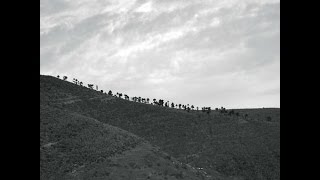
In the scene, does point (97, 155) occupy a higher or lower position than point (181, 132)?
lower

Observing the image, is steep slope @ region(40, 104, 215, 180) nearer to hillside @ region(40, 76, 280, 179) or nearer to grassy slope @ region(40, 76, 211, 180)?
grassy slope @ region(40, 76, 211, 180)

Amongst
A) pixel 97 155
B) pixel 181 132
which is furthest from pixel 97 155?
pixel 181 132

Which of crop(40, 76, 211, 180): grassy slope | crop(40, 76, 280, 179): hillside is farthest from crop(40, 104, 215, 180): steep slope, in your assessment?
crop(40, 76, 280, 179): hillside

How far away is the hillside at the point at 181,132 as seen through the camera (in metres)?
52.8

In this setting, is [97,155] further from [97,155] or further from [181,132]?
[181,132]

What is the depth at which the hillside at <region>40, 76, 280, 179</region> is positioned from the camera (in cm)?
5284

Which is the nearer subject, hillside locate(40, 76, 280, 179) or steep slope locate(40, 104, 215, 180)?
steep slope locate(40, 104, 215, 180)

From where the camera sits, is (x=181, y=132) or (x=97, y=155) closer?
(x=97, y=155)

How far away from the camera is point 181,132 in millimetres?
70875
